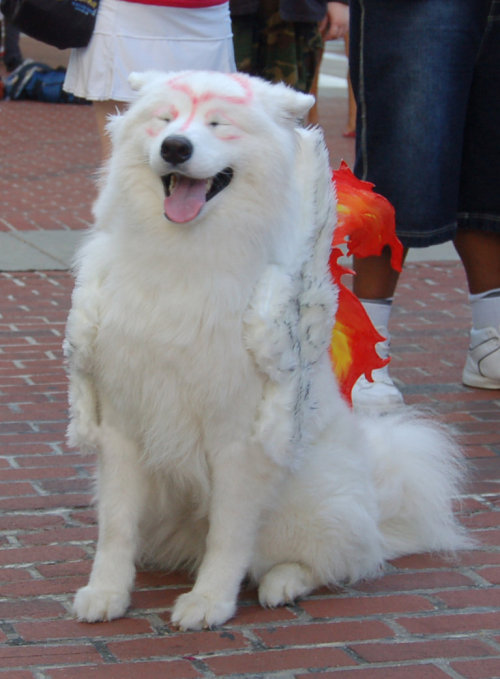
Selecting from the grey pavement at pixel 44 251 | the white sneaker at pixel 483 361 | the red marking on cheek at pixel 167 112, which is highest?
the red marking on cheek at pixel 167 112

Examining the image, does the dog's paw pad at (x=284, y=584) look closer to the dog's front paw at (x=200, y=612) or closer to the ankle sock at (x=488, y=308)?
the dog's front paw at (x=200, y=612)

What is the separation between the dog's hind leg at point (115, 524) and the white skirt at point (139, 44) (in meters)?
2.14

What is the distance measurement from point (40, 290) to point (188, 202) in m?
3.80

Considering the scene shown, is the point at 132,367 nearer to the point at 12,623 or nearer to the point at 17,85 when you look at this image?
the point at 12,623

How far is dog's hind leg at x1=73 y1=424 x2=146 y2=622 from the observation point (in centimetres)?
295

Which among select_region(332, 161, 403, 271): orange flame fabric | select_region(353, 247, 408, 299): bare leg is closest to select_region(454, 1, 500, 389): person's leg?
select_region(353, 247, 408, 299): bare leg

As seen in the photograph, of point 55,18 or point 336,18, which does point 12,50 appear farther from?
point 55,18

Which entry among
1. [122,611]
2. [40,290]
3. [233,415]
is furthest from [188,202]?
[40,290]

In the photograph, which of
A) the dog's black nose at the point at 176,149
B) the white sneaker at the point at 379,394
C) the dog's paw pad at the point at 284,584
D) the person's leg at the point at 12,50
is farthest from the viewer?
the person's leg at the point at 12,50

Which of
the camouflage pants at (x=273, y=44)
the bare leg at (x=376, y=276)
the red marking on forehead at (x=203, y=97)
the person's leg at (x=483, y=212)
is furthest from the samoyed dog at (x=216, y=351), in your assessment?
the camouflage pants at (x=273, y=44)

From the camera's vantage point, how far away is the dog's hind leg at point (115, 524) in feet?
9.69

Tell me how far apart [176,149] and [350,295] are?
1.07 metres

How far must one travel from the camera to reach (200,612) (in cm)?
290

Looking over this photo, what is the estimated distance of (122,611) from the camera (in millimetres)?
2963
